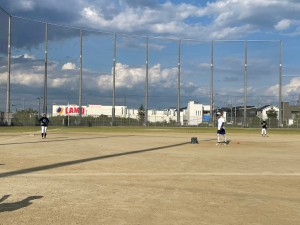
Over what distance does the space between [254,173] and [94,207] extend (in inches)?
249

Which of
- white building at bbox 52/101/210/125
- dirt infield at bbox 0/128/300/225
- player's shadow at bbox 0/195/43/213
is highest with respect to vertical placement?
white building at bbox 52/101/210/125

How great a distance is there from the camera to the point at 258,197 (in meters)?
8.17

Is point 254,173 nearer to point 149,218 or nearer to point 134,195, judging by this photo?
point 134,195

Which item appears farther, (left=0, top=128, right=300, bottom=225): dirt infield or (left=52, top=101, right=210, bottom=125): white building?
(left=52, top=101, right=210, bottom=125): white building

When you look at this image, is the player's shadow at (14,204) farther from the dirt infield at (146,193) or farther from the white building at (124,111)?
the white building at (124,111)

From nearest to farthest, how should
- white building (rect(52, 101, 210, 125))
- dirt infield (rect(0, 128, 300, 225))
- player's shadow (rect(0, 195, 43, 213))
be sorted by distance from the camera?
dirt infield (rect(0, 128, 300, 225)), player's shadow (rect(0, 195, 43, 213)), white building (rect(52, 101, 210, 125))

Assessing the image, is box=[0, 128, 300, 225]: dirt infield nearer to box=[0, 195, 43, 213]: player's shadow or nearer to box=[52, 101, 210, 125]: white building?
box=[0, 195, 43, 213]: player's shadow

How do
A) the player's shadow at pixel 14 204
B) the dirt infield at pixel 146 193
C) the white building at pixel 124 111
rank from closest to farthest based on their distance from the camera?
1. the dirt infield at pixel 146 193
2. the player's shadow at pixel 14 204
3. the white building at pixel 124 111

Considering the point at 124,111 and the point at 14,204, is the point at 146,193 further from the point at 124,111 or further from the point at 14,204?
the point at 124,111

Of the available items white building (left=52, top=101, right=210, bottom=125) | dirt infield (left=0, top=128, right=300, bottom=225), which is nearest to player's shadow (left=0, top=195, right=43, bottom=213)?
dirt infield (left=0, top=128, right=300, bottom=225)

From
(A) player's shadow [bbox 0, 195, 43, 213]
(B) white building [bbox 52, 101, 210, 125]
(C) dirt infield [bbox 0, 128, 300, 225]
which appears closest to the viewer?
(C) dirt infield [bbox 0, 128, 300, 225]

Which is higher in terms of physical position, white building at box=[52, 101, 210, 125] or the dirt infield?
white building at box=[52, 101, 210, 125]

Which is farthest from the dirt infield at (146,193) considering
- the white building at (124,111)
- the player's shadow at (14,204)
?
the white building at (124,111)

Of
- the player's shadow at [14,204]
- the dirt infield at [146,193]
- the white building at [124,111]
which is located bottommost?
the dirt infield at [146,193]
